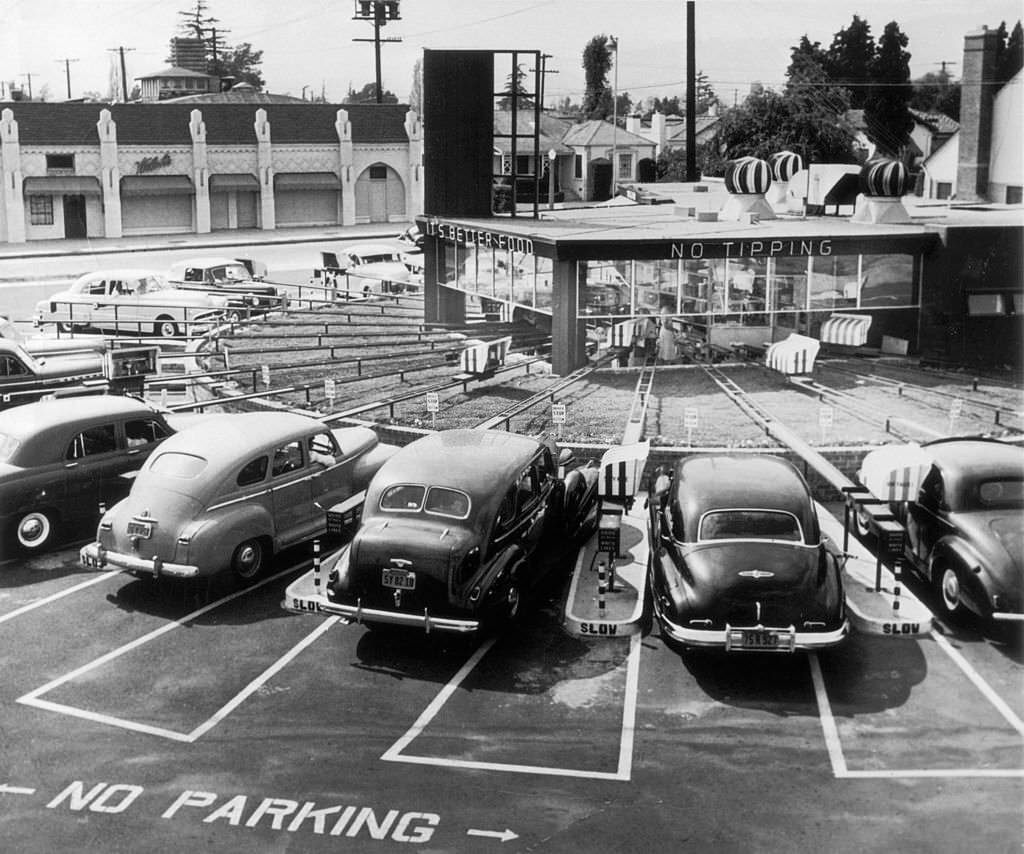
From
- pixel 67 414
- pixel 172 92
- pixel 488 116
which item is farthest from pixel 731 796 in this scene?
pixel 172 92

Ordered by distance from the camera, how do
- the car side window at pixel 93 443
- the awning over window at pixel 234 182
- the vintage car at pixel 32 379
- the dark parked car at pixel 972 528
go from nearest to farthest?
the dark parked car at pixel 972 528 < the car side window at pixel 93 443 < the vintage car at pixel 32 379 < the awning over window at pixel 234 182

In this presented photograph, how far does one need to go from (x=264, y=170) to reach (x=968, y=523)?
5207 centimetres

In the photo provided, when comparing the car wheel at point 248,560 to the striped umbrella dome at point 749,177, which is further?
the striped umbrella dome at point 749,177

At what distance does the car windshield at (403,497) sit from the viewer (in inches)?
448

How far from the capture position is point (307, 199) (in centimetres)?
6112

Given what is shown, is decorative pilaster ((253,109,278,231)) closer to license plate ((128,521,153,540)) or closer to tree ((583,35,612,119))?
tree ((583,35,612,119))

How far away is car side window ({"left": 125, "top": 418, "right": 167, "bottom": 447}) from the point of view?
14.8 metres

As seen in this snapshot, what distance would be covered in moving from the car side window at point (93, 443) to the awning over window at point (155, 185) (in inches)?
1766

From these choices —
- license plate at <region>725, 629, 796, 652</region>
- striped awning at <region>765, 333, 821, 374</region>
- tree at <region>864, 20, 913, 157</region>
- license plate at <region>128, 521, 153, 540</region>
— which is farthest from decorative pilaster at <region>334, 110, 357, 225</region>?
license plate at <region>725, 629, 796, 652</region>

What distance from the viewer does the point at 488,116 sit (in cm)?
2595

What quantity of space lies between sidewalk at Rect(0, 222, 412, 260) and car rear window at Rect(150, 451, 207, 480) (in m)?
39.5

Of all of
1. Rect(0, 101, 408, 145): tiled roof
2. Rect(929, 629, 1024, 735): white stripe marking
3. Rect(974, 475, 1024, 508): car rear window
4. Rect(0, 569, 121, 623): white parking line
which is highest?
Rect(0, 101, 408, 145): tiled roof

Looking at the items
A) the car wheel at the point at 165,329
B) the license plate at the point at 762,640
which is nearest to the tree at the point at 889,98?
the car wheel at the point at 165,329

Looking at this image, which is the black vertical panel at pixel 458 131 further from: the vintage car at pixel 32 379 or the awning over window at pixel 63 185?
the awning over window at pixel 63 185
